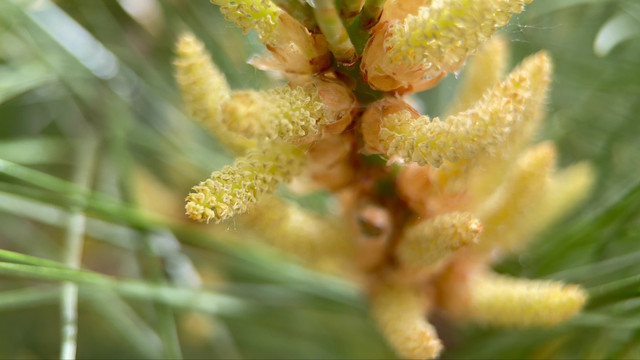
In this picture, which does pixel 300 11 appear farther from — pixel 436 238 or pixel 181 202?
pixel 181 202

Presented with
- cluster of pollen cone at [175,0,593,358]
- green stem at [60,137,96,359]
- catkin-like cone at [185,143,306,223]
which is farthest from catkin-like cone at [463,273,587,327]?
green stem at [60,137,96,359]

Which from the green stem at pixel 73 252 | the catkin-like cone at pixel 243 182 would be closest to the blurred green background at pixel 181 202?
the green stem at pixel 73 252

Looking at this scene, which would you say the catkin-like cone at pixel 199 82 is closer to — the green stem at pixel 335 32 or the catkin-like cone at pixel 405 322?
the green stem at pixel 335 32

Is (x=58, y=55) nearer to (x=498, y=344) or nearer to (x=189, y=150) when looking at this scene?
(x=189, y=150)

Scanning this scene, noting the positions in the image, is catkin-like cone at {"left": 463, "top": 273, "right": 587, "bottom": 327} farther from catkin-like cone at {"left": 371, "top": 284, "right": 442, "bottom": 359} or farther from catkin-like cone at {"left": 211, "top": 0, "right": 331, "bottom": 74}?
catkin-like cone at {"left": 211, "top": 0, "right": 331, "bottom": 74}

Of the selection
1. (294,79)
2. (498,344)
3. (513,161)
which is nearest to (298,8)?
(294,79)
